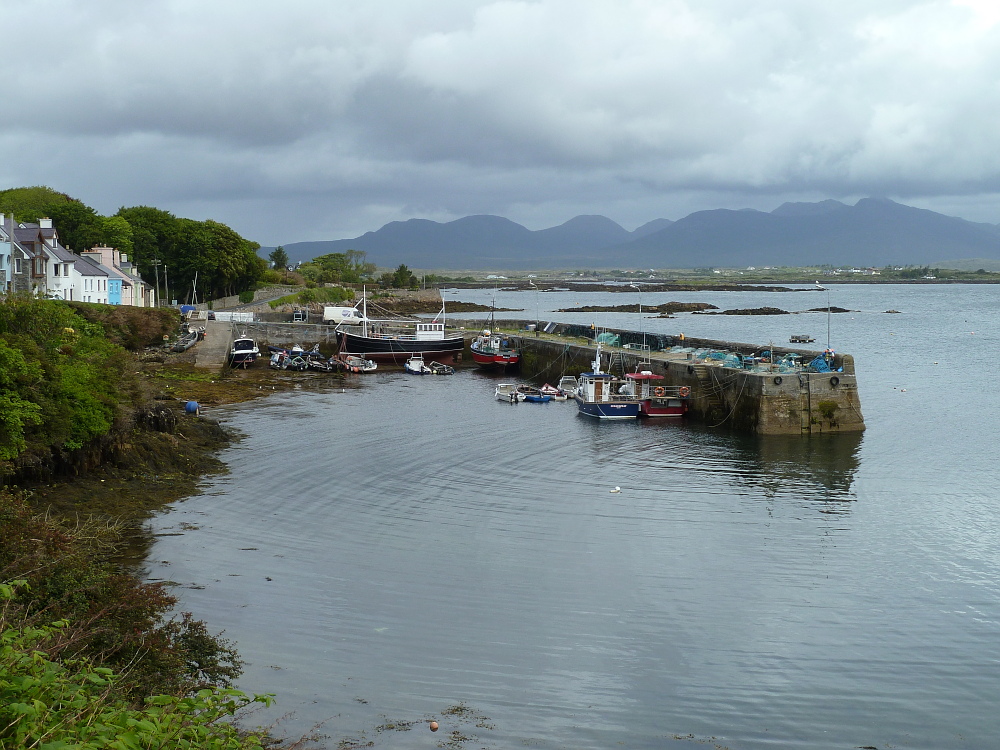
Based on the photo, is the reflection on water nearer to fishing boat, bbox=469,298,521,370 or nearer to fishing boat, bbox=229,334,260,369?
fishing boat, bbox=469,298,521,370

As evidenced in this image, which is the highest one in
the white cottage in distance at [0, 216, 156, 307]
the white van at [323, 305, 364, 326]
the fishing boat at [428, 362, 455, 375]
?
the white cottage in distance at [0, 216, 156, 307]

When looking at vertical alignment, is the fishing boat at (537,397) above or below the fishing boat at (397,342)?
below

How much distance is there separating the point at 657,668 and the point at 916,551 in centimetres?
Answer: 1062

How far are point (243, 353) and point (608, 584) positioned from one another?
49109 millimetres

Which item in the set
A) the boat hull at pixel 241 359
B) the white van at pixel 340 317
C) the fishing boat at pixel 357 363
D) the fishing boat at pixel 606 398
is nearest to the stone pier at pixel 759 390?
the fishing boat at pixel 606 398

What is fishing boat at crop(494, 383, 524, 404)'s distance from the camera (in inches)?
2071

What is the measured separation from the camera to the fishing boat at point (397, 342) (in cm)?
7156

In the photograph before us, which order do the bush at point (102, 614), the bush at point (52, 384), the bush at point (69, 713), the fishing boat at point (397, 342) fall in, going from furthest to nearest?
1. the fishing boat at point (397, 342)
2. the bush at point (52, 384)
3. the bush at point (102, 614)
4. the bush at point (69, 713)

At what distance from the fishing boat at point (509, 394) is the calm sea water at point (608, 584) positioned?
40.8 feet

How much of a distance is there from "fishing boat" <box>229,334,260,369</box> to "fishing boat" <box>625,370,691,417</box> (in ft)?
97.9

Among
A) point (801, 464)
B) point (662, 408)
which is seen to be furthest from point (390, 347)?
point (801, 464)

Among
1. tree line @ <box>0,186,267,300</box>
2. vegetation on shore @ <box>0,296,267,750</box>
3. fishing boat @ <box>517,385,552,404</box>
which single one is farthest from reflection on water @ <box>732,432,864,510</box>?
tree line @ <box>0,186,267,300</box>

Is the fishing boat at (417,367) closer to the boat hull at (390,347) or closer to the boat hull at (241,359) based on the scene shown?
the boat hull at (390,347)

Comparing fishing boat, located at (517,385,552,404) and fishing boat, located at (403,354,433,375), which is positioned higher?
fishing boat, located at (403,354,433,375)
